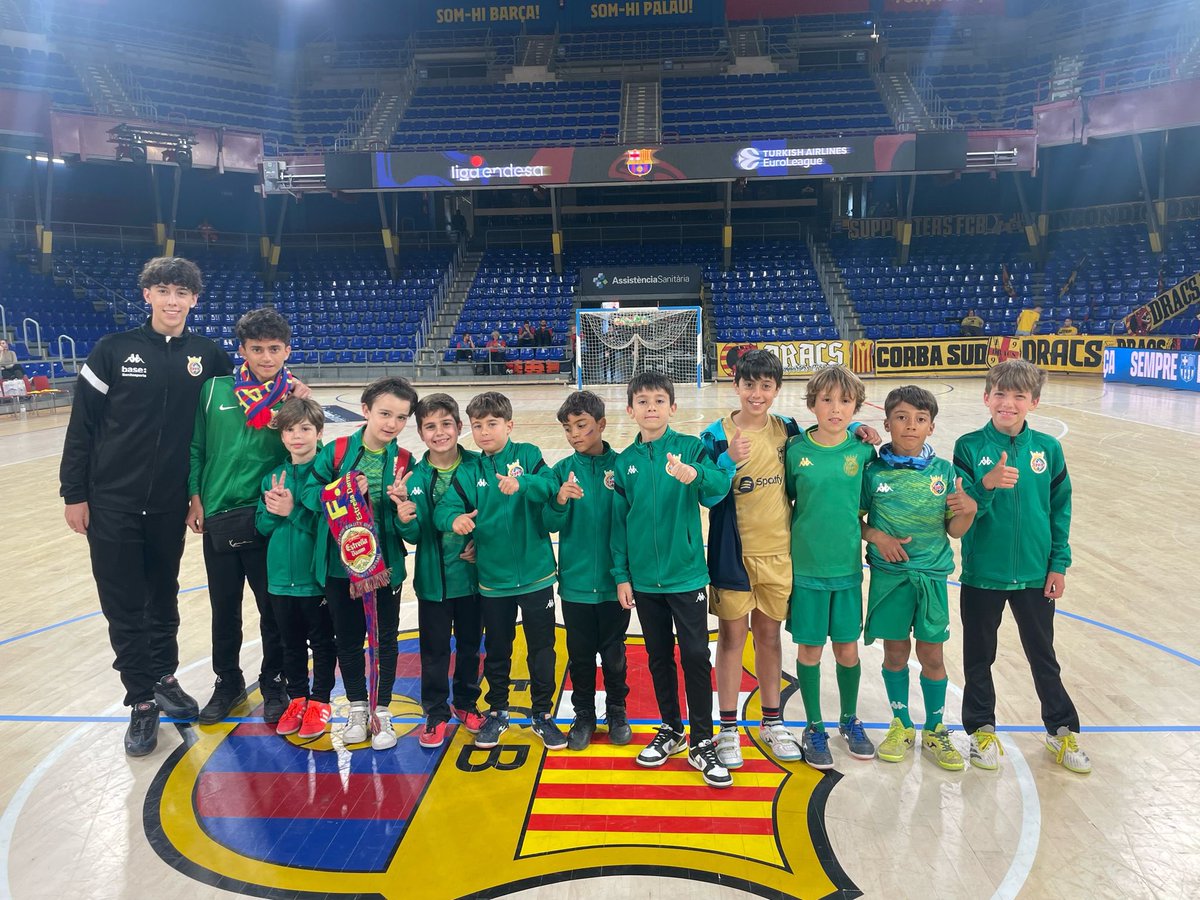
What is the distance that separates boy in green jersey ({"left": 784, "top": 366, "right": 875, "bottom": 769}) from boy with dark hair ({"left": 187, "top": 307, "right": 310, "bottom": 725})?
2.36m

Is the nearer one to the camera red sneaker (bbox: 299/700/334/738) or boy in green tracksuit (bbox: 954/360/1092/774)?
boy in green tracksuit (bbox: 954/360/1092/774)

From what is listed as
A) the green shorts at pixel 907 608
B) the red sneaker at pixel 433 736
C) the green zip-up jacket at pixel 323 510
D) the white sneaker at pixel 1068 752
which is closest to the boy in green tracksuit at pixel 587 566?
the red sneaker at pixel 433 736

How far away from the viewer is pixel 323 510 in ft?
11.0

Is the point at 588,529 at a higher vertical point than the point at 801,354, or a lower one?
lower

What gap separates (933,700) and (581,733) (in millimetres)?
1525

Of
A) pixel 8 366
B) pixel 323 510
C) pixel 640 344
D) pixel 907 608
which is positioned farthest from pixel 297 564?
pixel 640 344

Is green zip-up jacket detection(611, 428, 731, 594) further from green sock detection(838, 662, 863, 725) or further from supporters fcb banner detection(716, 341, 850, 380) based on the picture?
supporters fcb banner detection(716, 341, 850, 380)

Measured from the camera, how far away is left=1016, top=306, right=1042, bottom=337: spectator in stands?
2158cm

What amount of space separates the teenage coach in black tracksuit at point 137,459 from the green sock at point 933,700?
344cm

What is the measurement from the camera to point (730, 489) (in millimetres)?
3217

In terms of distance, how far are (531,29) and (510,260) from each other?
439 inches

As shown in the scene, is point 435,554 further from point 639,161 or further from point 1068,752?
point 639,161

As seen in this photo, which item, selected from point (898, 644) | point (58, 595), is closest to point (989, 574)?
point (898, 644)

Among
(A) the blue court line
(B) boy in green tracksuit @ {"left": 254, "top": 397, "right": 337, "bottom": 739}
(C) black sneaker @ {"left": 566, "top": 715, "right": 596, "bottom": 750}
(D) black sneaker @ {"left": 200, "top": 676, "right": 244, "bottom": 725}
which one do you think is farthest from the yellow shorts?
(A) the blue court line
